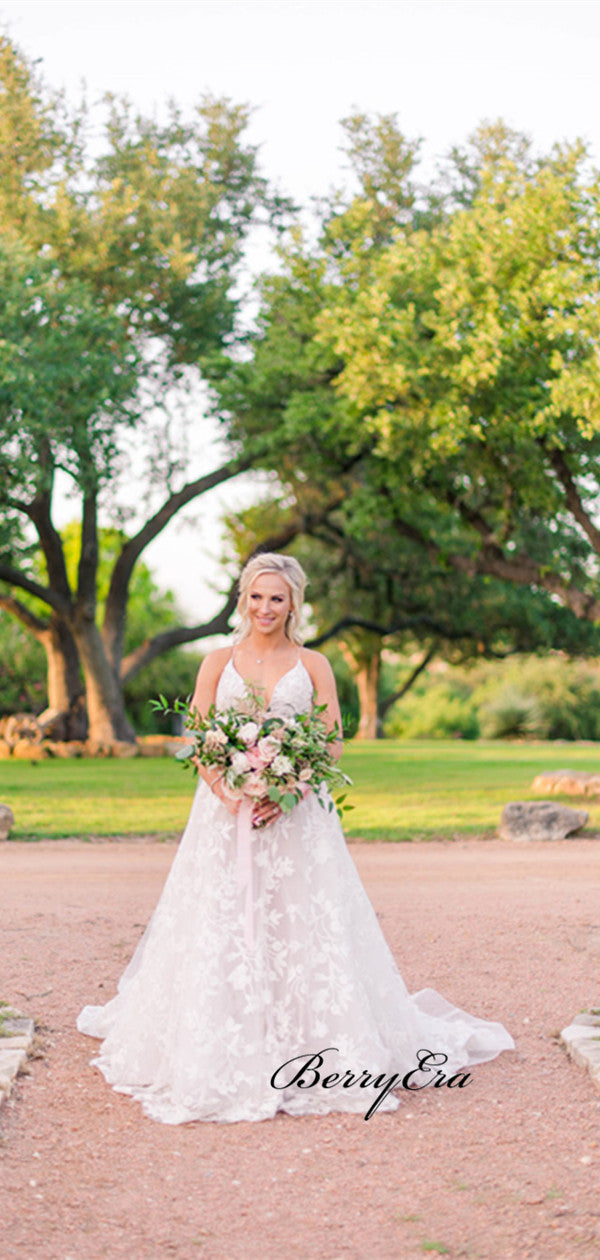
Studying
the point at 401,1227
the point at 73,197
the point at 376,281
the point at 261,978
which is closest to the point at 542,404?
the point at 376,281

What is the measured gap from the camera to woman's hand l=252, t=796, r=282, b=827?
497 cm

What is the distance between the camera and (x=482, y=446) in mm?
20547

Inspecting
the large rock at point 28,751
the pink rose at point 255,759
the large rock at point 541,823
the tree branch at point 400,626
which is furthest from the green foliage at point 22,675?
the pink rose at point 255,759

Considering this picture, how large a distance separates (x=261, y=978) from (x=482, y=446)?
54.8 feet

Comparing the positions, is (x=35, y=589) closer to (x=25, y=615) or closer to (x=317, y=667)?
(x=25, y=615)

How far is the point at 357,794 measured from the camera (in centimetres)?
1812

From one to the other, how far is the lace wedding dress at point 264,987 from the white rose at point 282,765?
33cm

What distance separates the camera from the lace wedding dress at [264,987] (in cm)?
467

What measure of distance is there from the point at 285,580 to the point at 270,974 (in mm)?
1654

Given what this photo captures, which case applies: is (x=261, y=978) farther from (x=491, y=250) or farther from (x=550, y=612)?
(x=550, y=612)

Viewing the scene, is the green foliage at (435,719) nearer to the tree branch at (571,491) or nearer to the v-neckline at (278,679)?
the tree branch at (571,491)

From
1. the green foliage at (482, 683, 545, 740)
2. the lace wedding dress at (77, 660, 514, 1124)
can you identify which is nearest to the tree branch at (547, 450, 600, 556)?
the lace wedding dress at (77, 660, 514, 1124)

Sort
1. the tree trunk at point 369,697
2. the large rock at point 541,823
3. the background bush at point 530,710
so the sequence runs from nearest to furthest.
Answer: the large rock at point 541,823
the tree trunk at point 369,697
the background bush at point 530,710

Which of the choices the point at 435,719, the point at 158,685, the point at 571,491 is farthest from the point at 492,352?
the point at 435,719
